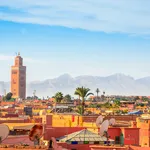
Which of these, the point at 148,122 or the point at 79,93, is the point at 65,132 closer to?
the point at 148,122

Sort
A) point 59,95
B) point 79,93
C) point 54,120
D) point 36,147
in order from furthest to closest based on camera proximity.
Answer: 1. point 59,95
2. point 79,93
3. point 54,120
4. point 36,147

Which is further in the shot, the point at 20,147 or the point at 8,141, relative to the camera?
the point at 8,141

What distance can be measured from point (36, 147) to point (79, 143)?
31.3 feet

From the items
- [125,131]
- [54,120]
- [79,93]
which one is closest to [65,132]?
[125,131]

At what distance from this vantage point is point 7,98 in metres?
168

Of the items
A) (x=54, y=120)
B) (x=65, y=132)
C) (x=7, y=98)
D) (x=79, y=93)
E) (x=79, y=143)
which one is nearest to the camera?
(x=79, y=143)

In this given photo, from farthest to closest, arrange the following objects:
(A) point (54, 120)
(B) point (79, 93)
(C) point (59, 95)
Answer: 1. (C) point (59, 95)
2. (B) point (79, 93)
3. (A) point (54, 120)

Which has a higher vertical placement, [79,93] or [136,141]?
[79,93]

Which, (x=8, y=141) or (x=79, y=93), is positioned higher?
(x=79, y=93)

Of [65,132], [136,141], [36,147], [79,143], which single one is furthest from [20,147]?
[136,141]

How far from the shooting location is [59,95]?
98.8 metres

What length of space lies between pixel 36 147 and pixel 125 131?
15655 millimetres

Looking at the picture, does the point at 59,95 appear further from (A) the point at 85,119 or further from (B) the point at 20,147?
(B) the point at 20,147

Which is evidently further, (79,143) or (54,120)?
(54,120)
